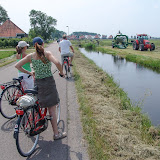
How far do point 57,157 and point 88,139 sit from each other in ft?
2.30

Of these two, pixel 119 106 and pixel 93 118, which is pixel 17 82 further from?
pixel 119 106

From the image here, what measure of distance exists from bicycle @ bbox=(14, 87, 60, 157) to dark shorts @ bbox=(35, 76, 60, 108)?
11cm

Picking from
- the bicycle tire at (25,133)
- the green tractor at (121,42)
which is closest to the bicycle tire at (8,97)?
the bicycle tire at (25,133)

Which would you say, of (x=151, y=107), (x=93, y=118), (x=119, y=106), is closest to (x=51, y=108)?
(x=93, y=118)

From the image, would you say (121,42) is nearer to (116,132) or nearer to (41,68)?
(116,132)

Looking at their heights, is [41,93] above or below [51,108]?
above

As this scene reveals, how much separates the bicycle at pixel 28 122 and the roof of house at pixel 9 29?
5001 cm

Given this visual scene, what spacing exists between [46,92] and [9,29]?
169 feet

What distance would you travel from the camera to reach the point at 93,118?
438 cm

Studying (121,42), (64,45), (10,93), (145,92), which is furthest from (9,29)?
(10,93)

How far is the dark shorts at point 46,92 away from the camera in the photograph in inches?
123

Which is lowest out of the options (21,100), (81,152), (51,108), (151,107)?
(151,107)

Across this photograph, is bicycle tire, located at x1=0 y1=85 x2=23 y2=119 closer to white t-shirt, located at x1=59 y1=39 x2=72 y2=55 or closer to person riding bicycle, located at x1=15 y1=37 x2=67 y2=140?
person riding bicycle, located at x1=15 y1=37 x2=67 y2=140

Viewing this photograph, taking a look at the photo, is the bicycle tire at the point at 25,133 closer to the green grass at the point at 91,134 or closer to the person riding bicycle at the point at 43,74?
the person riding bicycle at the point at 43,74
